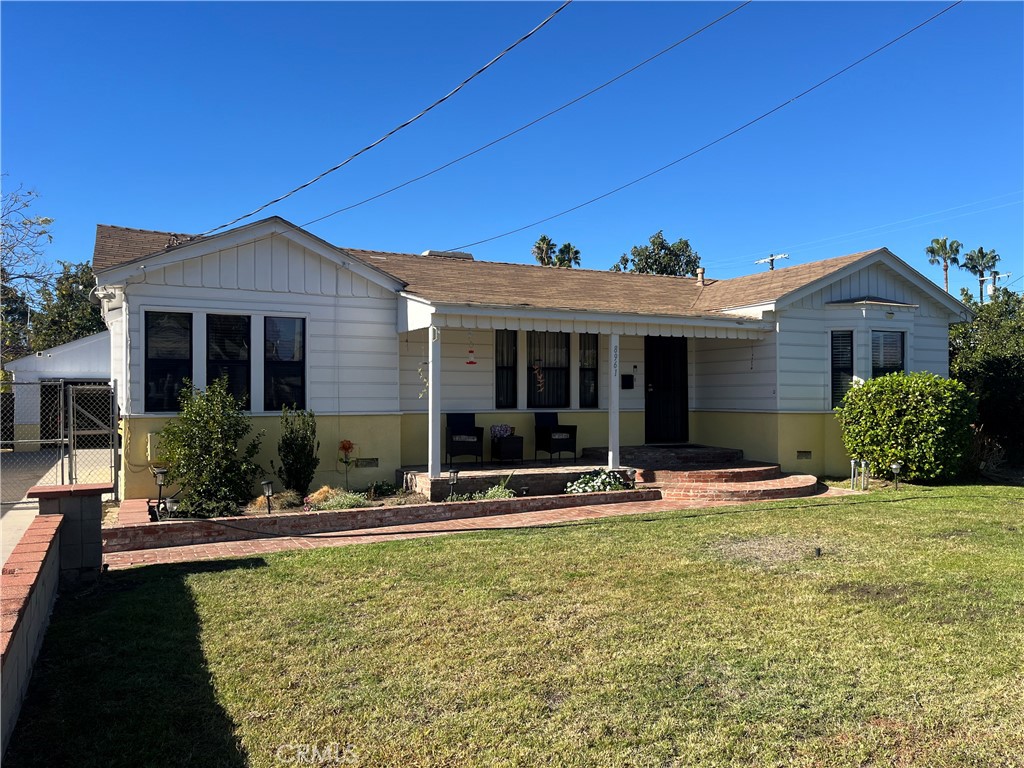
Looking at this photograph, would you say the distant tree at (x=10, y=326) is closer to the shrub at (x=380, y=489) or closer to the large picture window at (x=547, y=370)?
the shrub at (x=380, y=489)

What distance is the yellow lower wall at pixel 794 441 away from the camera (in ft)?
45.1

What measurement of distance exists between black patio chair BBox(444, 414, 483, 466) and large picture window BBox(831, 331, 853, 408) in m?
7.15

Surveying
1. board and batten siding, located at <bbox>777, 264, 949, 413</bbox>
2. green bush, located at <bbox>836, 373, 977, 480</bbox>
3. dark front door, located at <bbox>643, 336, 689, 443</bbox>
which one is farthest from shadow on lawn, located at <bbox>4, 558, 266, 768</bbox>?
green bush, located at <bbox>836, 373, 977, 480</bbox>

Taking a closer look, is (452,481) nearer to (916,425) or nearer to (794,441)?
(794,441)

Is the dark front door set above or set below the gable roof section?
below

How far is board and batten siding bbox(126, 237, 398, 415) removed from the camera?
A: 34.6 ft

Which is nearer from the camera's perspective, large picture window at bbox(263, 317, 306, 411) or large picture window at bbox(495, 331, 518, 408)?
large picture window at bbox(263, 317, 306, 411)

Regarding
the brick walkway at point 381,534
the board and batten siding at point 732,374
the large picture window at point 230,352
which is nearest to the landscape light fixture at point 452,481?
the brick walkway at point 381,534

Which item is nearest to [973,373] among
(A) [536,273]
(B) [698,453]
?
(B) [698,453]

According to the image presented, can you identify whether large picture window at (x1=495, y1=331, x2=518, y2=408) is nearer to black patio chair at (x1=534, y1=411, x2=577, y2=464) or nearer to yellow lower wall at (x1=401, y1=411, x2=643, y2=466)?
yellow lower wall at (x1=401, y1=411, x2=643, y2=466)

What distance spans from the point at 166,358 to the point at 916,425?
12469mm

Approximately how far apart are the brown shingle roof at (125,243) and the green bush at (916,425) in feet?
40.7

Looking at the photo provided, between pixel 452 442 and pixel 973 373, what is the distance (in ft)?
40.1

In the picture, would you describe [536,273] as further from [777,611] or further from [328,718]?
[328,718]
